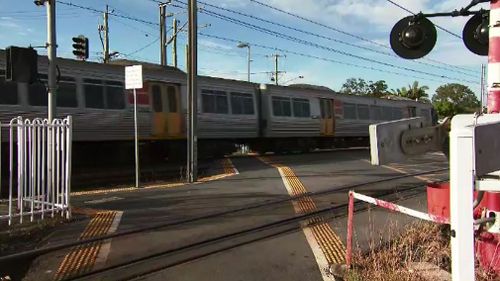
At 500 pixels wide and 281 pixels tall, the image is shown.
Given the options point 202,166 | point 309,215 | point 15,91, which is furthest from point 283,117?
point 309,215

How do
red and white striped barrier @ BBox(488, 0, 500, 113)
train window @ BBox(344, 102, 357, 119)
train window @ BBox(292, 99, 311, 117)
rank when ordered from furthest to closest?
train window @ BBox(344, 102, 357, 119) → train window @ BBox(292, 99, 311, 117) → red and white striped barrier @ BBox(488, 0, 500, 113)

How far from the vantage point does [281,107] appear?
76.7ft

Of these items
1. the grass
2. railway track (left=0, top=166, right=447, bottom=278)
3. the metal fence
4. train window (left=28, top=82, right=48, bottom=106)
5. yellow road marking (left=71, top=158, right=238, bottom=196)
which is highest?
train window (left=28, top=82, right=48, bottom=106)

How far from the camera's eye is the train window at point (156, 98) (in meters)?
17.4

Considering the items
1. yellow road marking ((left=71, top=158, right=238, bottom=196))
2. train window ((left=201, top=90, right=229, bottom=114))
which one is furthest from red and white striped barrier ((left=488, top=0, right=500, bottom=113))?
train window ((left=201, top=90, right=229, bottom=114))

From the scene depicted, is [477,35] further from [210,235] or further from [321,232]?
[210,235]

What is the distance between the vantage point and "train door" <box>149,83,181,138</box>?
57.4 feet

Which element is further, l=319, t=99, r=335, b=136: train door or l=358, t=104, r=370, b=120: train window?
l=358, t=104, r=370, b=120: train window

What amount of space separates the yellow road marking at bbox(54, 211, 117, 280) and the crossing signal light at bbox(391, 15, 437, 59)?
447 cm

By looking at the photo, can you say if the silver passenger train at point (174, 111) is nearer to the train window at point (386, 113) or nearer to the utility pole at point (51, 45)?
the utility pole at point (51, 45)

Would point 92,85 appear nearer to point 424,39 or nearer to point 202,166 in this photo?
point 202,166

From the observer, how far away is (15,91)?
13727 millimetres

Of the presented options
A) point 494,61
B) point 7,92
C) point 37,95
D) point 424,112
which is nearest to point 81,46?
point 37,95

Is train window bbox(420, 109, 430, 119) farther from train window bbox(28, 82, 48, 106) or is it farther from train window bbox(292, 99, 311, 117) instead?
Result: train window bbox(28, 82, 48, 106)
